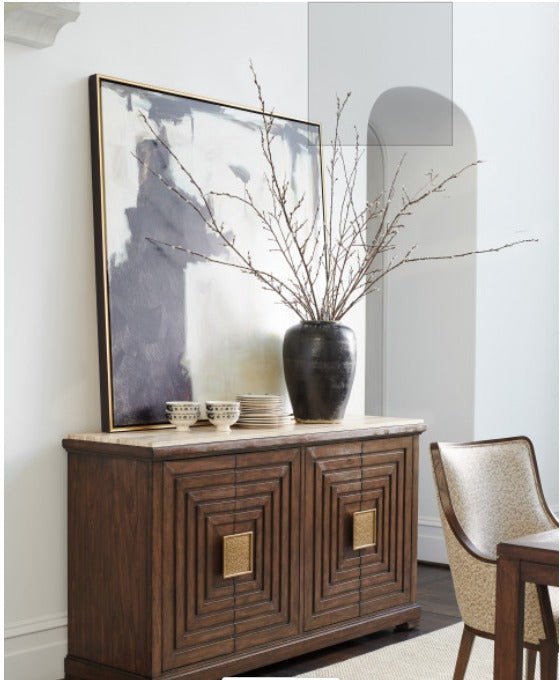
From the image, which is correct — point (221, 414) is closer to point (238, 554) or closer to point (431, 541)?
point (238, 554)

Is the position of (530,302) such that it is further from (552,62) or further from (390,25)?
(390,25)

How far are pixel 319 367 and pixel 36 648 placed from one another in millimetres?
1498

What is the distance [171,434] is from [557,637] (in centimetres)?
149

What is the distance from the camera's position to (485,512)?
3.47m

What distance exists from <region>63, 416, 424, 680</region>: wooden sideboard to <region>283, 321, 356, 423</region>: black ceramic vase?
17cm

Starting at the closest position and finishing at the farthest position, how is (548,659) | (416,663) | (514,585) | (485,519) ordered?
(514,585)
(548,659)
(485,519)
(416,663)

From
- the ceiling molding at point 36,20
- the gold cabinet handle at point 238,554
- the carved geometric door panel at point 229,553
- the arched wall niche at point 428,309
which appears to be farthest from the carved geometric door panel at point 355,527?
the ceiling molding at point 36,20

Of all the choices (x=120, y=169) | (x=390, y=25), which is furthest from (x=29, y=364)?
(x=390, y=25)

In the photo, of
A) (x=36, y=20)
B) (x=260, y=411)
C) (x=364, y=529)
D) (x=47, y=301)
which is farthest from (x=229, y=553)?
(x=36, y=20)

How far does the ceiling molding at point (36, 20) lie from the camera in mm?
3424

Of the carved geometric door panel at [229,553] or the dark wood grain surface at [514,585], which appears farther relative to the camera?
the carved geometric door panel at [229,553]

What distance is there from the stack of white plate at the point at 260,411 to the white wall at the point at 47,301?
60 cm

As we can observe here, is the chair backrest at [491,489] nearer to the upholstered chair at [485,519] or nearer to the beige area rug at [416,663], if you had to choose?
the upholstered chair at [485,519]

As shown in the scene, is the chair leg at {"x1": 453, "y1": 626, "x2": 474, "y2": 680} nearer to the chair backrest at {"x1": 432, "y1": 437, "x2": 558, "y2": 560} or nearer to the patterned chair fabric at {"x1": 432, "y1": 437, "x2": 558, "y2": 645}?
the patterned chair fabric at {"x1": 432, "y1": 437, "x2": 558, "y2": 645}
